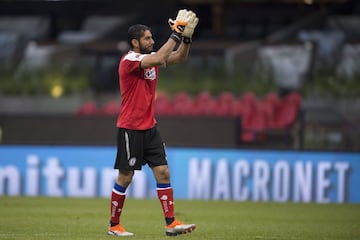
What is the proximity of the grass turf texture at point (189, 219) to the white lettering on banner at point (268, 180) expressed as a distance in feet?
4.98

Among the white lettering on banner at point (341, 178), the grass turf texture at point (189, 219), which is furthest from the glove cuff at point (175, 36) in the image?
the white lettering on banner at point (341, 178)

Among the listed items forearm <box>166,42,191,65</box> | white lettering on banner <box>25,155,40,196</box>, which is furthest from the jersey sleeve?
white lettering on banner <box>25,155,40,196</box>

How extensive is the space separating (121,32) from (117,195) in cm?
2083

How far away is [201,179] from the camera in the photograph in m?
18.9

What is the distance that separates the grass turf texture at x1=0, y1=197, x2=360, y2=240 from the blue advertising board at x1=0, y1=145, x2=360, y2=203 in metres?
1.51

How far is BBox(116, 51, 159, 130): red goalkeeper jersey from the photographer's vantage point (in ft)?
35.9

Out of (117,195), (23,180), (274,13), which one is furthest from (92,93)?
(117,195)

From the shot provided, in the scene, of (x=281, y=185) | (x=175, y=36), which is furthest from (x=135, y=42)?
(x=281, y=185)

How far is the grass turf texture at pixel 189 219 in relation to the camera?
37.0ft

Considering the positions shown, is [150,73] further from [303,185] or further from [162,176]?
[303,185]

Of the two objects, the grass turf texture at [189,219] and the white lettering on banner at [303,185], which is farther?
the white lettering on banner at [303,185]

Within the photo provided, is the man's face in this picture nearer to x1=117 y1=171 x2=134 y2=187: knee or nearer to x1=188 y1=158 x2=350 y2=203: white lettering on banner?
x1=117 y1=171 x2=134 y2=187: knee

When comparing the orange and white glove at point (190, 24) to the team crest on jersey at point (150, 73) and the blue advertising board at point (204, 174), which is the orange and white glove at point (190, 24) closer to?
the team crest on jersey at point (150, 73)

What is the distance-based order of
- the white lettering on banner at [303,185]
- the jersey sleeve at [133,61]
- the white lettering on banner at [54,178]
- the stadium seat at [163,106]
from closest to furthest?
the jersey sleeve at [133,61] → the white lettering on banner at [303,185] → the white lettering on banner at [54,178] → the stadium seat at [163,106]
